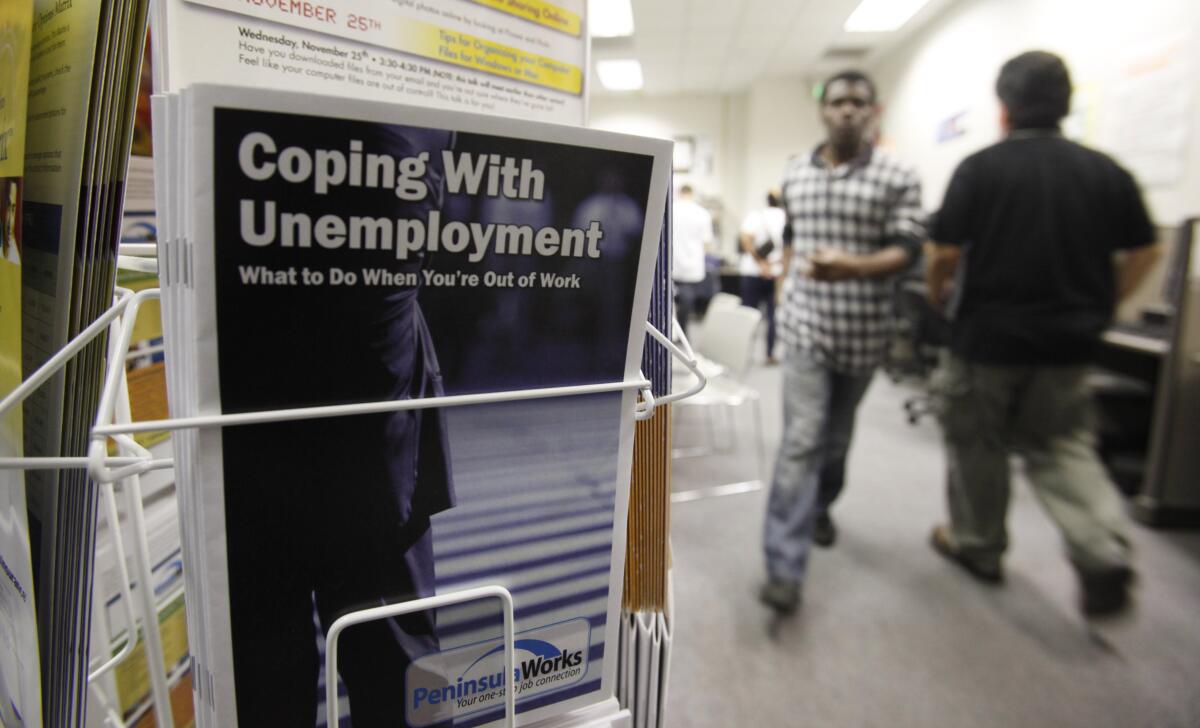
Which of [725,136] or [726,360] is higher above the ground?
[725,136]

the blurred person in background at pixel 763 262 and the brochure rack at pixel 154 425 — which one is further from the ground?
the blurred person in background at pixel 763 262

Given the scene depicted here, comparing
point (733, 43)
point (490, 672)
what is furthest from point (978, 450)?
point (733, 43)

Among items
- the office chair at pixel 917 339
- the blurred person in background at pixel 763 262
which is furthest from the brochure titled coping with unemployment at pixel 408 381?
the blurred person in background at pixel 763 262

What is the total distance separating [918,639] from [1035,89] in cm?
134

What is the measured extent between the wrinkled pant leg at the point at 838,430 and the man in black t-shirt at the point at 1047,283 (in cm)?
32

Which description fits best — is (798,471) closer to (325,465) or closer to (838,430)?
(838,430)

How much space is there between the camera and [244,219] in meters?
0.25


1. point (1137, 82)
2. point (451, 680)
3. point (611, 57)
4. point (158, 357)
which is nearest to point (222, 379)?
point (451, 680)

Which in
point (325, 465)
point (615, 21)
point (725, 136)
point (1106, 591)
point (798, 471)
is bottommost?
point (1106, 591)

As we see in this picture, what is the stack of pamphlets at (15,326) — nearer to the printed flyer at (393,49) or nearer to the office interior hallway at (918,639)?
the printed flyer at (393,49)

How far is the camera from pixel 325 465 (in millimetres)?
287

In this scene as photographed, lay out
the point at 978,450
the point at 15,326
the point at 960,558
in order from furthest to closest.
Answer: the point at 960,558 → the point at 978,450 → the point at 15,326

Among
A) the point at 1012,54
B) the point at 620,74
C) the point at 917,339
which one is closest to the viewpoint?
the point at 1012,54

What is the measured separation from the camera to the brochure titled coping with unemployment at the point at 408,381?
25 centimetres
